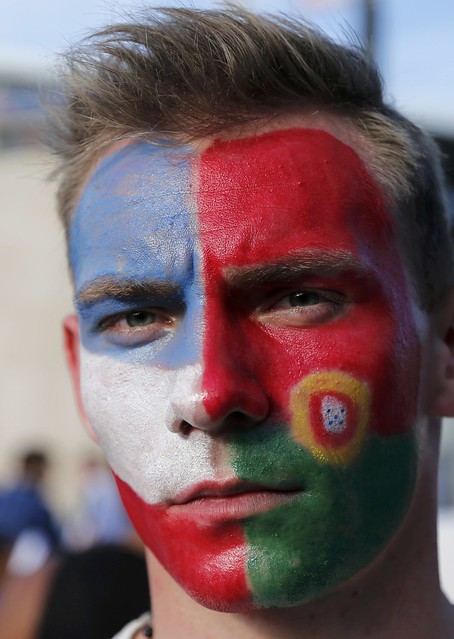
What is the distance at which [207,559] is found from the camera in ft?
6.05

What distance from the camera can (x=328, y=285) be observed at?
77.1 inches

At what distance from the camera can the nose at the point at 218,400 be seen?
1777mm

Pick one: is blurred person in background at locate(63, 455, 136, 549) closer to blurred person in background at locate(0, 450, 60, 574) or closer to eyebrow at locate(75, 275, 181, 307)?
blurred person in background at locate(0, 450, 60, 574)

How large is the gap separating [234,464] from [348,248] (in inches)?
21.6

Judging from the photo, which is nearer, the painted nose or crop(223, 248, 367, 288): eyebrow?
the painted nose

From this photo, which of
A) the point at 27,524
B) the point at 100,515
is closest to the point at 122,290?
the point at 27,524

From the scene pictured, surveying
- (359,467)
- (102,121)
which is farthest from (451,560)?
(102,121)

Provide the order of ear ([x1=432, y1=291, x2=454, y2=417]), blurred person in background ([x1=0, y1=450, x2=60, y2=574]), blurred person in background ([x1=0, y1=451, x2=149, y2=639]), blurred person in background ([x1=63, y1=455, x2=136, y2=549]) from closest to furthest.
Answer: ear ([x1=432, y1=291, x2=454, y2=417])
blurred person in background ([x1=0, y1=451, x2=149, y2=639])
blurred person in background ([x1=0, y1=450, x2=60, y2=574])
blurred person in background ([x1=63, y1=455, x2=136, y2=549])

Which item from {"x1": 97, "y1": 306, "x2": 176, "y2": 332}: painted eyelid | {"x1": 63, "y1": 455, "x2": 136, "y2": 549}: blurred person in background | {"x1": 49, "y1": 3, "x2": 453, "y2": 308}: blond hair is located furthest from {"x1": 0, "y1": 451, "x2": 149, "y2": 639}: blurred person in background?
{"x1": 63, "y1": 455, "x2": 136, "y2": 549}: blurred person in background

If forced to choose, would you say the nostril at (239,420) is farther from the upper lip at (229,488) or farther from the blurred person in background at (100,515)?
the blurred person in background at (100,515)

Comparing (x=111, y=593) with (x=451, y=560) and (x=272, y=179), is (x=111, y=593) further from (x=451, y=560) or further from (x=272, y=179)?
(x=272, y=179)

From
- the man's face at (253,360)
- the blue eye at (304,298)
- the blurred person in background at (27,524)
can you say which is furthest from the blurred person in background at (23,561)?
the blue eye at (304,298)

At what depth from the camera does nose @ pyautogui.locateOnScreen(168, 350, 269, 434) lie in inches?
70.0

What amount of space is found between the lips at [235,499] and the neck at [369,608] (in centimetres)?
30
